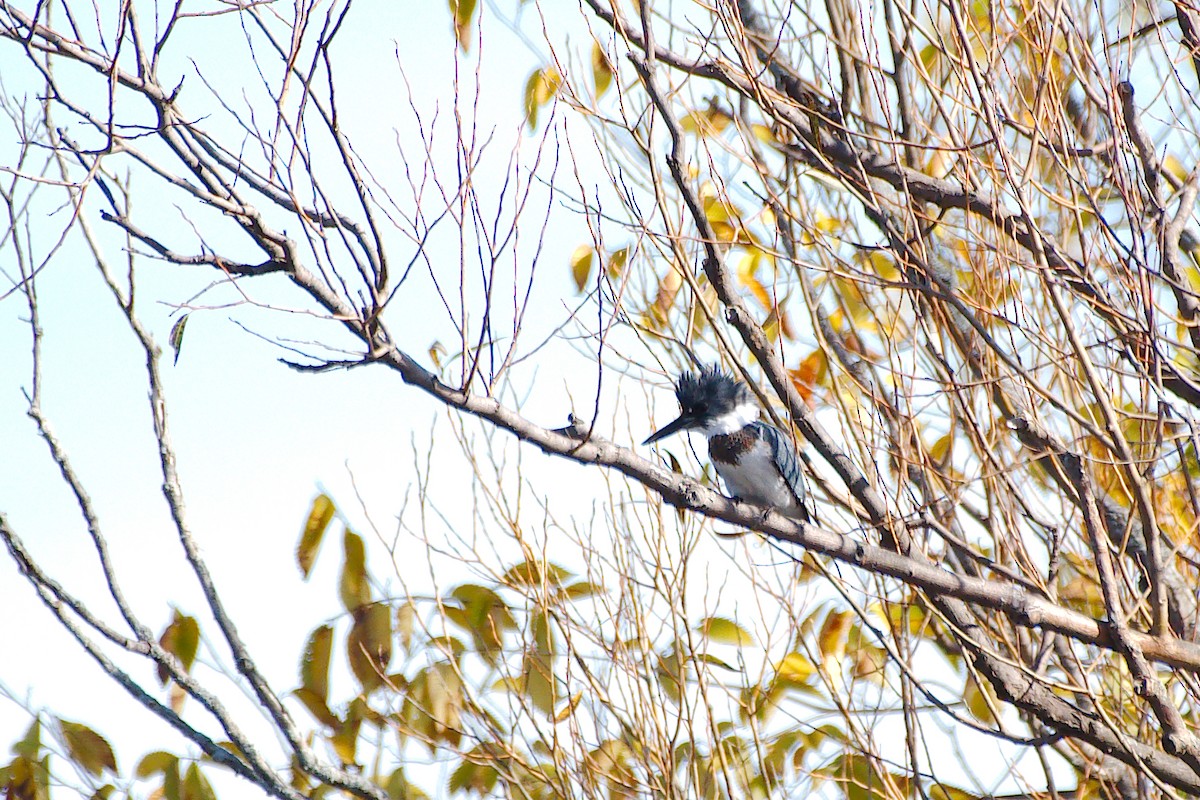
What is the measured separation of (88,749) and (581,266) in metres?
2.04

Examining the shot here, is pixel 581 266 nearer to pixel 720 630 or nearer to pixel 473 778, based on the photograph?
pixel 720 630

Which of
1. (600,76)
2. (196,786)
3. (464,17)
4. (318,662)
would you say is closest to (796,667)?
(318,662)

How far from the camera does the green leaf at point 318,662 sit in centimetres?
287

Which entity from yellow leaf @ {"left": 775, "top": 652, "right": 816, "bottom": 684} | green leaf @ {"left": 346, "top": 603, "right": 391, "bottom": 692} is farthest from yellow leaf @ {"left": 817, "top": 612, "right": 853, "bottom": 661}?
green leaf @ {"left": 346, "top": 603, "right": 391, "bottom": 692}

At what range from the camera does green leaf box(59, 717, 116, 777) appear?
273cm

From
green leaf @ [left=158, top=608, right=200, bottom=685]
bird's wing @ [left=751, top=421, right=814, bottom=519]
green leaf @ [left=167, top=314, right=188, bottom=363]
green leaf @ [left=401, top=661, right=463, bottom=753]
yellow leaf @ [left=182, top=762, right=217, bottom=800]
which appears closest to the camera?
green leaf @ [left=167, top=314, right=188, bottom=363]

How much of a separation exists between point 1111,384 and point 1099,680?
4.02ft

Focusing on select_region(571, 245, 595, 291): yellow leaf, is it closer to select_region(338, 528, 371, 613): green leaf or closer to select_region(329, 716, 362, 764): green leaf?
select_region(338, 528, 371, 613): green leaf

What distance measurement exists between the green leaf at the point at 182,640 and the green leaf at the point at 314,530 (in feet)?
1.05

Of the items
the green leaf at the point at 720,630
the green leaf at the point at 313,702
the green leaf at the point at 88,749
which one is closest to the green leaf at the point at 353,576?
the green leaf at the point at 313,702

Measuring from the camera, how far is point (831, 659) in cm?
324

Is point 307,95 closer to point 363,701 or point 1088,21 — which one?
point 363,701

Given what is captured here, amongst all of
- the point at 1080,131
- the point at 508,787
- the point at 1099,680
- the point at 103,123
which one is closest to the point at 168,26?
the point at 103,123

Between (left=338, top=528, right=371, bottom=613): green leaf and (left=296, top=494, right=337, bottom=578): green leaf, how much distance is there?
0.08m
